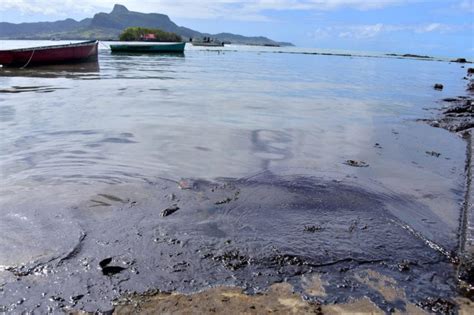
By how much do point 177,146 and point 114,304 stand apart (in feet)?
18.4

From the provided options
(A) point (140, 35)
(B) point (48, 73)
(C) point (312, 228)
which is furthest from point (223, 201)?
(A) point (140, 35)

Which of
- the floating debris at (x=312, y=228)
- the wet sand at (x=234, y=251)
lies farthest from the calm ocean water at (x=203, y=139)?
the floating debris at (x=312, y=228)

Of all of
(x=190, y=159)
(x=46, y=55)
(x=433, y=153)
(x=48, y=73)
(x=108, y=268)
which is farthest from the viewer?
(x=46, y=55)

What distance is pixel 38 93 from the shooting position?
630 inches

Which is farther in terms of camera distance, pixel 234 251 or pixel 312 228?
pixel 312 228

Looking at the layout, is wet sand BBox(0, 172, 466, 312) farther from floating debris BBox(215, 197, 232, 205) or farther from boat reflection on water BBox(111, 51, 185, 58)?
boat reflection on water BBox(111, 51, 185, 58)

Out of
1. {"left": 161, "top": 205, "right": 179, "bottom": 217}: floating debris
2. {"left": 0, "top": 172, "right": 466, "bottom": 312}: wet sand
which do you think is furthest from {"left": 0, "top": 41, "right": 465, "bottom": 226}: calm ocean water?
{"left": 161, "top": 205, "right": 179, "bottom": 217}: floating debris

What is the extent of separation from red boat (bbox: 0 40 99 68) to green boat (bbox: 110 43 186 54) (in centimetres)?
1977

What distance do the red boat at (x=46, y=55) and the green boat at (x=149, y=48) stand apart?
19.8m

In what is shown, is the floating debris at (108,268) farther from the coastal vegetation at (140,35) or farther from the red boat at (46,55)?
the coastal vegetation at (140,35)

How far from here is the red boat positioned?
28.4 metres

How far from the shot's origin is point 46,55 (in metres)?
30.7

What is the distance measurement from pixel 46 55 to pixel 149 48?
29175mm

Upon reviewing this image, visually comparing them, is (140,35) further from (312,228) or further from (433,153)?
(312,228)
